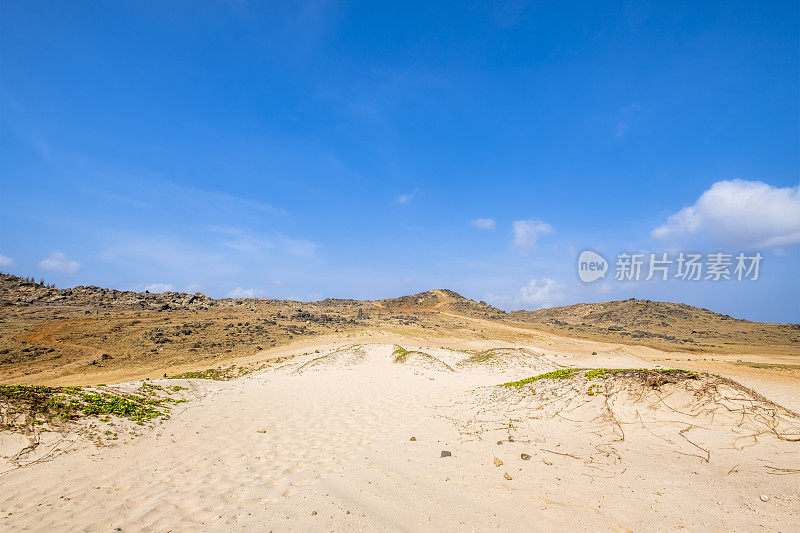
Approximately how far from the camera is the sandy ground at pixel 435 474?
433 centimetres

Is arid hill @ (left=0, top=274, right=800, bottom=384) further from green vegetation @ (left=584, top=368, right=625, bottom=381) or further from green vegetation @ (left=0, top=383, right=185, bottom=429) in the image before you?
green vegetation @ (left=584, top=368, right=625, bottom=381)

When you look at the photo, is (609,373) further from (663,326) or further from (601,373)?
(663,326)

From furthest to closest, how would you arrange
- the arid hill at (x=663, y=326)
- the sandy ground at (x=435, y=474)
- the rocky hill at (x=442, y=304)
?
1. the rocky hill at (x=442, y=304)
2. the arid hill at (x=663, y=326)
3. the sandy ground at (x=435, y=474)

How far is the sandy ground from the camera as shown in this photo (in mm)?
4332

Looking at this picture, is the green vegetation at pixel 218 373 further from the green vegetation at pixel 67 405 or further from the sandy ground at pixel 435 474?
the sandy ground at pixel 435 474

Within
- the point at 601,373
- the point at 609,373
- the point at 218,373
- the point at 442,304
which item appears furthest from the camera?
the point at 442,304

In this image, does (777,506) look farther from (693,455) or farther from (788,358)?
(788,358)

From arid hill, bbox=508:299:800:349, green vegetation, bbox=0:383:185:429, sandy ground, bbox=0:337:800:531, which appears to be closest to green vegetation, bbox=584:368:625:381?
sandy ground, bbox=0:337:800:531

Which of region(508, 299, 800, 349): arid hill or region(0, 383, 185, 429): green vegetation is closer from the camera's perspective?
region(0, 383, 185, 429): green vegetation

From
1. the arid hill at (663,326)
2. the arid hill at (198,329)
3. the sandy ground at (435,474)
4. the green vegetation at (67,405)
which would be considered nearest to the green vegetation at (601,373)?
the sandy ground at (435,474)

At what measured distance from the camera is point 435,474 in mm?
5824

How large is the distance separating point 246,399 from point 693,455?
41.8 feet

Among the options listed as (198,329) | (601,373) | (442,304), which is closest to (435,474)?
(601,373)

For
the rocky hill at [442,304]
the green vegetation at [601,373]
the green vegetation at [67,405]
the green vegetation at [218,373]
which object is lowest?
the green vegetation at [218,373]
